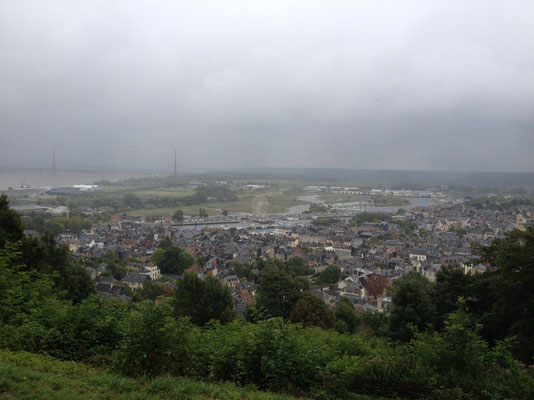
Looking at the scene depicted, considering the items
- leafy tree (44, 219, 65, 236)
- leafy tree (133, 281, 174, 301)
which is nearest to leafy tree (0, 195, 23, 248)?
leafy tree (133, 281, 174, 301)

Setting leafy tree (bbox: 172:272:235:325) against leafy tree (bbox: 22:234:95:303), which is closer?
leafy tree (bbox: 22:234:95:303)

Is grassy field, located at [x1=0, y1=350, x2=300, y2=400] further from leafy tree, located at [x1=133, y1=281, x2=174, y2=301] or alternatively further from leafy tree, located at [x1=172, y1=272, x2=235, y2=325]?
leafy tree, located at [x1=133, y1=281, x2=174, y2=301]

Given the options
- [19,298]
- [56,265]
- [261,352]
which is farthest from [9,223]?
[261,352]

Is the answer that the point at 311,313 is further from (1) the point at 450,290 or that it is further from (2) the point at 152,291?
(2) the point at 152,291

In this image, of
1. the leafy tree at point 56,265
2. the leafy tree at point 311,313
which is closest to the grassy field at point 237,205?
the leafy tree at point 56,265

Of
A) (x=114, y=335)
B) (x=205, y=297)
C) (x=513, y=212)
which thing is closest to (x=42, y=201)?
(x=205, y=297)

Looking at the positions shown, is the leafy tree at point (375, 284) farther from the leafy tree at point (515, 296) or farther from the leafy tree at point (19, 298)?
the leafy tree at point (19, 298)

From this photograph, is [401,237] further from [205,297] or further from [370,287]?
A: [205,297]
